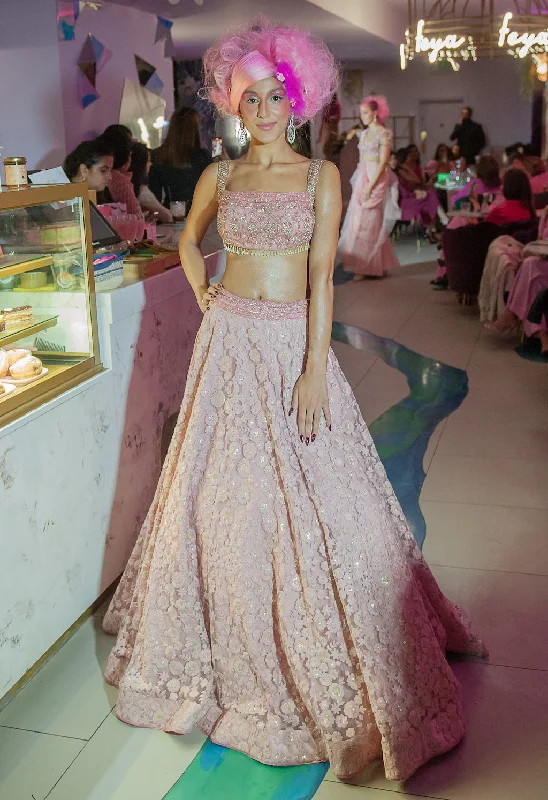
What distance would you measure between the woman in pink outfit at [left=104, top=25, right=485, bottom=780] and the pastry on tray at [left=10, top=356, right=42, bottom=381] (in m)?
0.49

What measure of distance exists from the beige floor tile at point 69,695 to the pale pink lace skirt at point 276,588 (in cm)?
12

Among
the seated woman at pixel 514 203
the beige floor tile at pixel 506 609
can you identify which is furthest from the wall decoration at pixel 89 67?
the beige floor tile at pixel 506 609

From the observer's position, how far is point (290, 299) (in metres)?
2.22

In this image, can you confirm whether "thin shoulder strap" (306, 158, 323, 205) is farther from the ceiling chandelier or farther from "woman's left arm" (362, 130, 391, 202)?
"woman's left arm" (362, 130, 391, 202)

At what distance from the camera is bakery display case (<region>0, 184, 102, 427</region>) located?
2348 mm

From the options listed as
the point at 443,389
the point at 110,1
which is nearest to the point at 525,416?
the point at 443,389

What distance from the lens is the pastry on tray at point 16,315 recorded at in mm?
2418

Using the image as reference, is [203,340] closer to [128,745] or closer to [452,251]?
[128,745]

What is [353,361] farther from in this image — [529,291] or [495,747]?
[495,747]

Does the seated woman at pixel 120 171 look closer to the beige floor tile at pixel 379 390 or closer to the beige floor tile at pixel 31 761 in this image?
the beige floor tile at pixel 379 390

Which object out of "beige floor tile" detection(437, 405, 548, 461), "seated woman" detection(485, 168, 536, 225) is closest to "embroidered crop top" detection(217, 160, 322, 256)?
"beige floor tile" detection(437, 405, 548, 461)

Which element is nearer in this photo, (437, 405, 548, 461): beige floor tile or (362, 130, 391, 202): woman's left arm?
(437, 405, 548, 461): beige floor tile

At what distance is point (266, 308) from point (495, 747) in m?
1.24

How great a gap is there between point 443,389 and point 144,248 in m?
2.54
